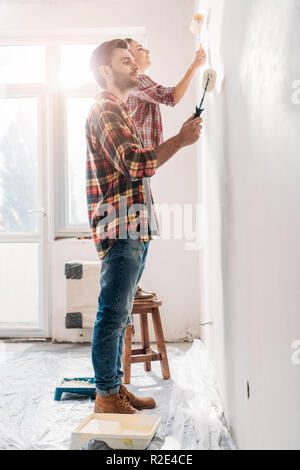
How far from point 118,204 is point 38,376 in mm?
1287

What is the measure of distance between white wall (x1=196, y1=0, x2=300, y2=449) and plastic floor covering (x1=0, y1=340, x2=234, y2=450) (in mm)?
138

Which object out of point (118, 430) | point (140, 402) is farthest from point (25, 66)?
point (118, 430)

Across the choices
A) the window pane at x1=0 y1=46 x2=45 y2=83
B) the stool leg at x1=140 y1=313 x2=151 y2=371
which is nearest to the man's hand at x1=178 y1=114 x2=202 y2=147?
the stool leg at x1=140 y1=313 x2=151 y2=371

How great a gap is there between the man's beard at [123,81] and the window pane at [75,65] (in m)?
1.91

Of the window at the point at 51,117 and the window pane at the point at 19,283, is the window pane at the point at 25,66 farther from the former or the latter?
the window pane at the point at 19,283

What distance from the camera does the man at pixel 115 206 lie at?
1.65 metres

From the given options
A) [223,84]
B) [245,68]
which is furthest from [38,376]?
[245,68]

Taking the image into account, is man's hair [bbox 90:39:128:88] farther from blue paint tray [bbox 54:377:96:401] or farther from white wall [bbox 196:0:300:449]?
blue paint tray [bbox 54:377:96:401]

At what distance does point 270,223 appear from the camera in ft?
3.26

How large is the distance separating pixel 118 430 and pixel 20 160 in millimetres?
2586

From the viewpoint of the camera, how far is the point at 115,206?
1.71 metres

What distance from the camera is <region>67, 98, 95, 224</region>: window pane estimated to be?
3.58m

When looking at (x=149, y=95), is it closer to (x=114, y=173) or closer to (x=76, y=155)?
(x=114, y=173)
